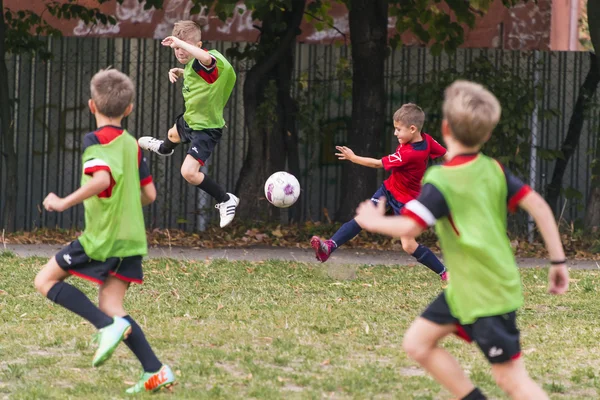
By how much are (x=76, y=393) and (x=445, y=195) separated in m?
2.32

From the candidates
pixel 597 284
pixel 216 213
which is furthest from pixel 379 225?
pixel 216 213

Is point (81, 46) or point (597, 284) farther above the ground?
point (81, 46)

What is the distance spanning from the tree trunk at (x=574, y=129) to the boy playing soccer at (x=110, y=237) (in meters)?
10.8

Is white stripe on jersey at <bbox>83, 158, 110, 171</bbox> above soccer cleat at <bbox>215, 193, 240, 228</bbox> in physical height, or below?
above

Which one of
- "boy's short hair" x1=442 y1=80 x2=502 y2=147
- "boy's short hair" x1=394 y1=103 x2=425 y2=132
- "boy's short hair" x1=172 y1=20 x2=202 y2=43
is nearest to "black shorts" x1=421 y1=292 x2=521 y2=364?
"boy's short hair" x1=442 y1=80 x2=502 y2=147

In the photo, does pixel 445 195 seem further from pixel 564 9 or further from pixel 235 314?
pixel 564 9

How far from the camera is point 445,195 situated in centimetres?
417

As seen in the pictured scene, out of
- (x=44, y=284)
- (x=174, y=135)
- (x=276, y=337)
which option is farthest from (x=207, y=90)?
(x=44, y=284)

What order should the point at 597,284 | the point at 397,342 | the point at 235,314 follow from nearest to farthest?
the point at 397,342, the point at 235,314, the point at 597,284

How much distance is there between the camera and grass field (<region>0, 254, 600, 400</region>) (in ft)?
18.0

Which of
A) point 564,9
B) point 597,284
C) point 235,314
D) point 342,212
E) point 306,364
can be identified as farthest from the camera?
point 564,9

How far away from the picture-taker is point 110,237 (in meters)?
5.07

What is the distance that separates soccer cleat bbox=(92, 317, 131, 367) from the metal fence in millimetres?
10484

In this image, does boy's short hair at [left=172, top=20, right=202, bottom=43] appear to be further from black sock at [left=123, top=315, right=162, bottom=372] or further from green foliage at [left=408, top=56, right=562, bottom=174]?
green foliage at [left=408, top=56, right=562, bottom=174]
